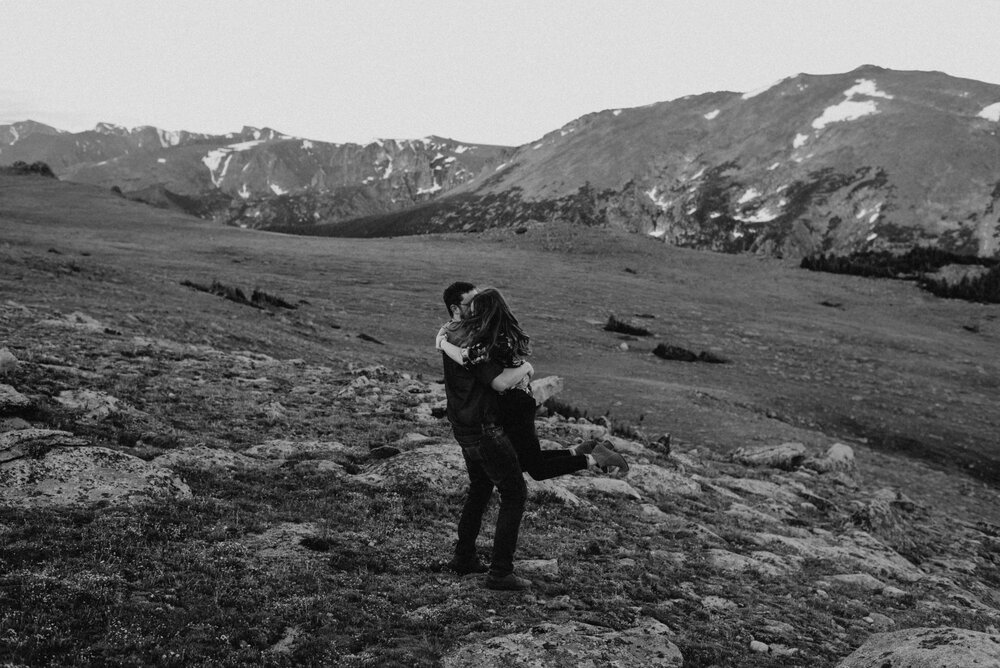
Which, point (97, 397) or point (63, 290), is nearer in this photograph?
point (97, 397)

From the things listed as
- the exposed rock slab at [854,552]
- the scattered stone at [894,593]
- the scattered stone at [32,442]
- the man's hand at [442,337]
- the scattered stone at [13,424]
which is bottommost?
the exposed rock slab at [854,552]

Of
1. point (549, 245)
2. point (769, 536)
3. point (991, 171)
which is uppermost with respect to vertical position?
point (991, 171)

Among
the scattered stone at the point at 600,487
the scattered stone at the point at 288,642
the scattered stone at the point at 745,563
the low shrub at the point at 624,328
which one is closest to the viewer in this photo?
the scattered stone at the point at 288,642

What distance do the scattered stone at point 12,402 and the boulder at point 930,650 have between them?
11.6m

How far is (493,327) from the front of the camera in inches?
299

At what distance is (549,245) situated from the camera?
67.3 m

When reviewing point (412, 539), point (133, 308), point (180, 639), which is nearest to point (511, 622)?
point (412, 539)

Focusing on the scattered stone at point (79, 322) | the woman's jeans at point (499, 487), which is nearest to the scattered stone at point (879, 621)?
the woman's jeans at point (499, 487)

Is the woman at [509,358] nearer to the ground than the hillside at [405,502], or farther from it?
farther from it

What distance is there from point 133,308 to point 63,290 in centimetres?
332

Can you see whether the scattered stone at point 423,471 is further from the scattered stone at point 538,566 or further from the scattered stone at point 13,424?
the scattered stone at point 13,424

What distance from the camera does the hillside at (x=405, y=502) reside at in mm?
6332

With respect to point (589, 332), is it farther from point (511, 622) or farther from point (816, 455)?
point (511, 622)

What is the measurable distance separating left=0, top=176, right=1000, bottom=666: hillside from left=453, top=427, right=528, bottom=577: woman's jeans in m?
0.43
